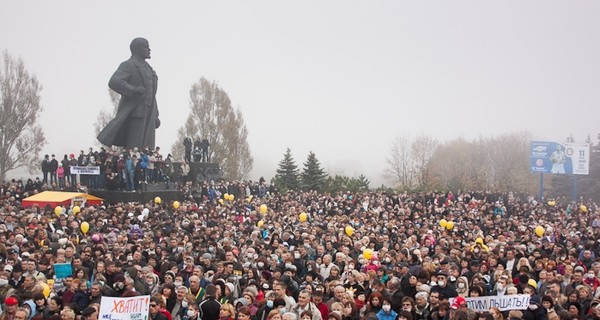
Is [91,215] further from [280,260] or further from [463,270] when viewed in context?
[463,270]

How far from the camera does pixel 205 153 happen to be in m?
36.1

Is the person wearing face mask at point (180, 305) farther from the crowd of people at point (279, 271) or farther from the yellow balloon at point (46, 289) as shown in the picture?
the yellow balloon at point (46, 289)

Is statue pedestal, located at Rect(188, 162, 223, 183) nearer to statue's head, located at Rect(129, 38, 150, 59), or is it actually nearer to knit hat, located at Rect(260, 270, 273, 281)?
statue's head, located at Rect(129, 38, 150, 59)

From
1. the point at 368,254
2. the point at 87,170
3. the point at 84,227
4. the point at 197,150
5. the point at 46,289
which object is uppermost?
the point at 197,150

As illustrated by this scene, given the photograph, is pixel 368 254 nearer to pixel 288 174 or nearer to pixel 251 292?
pixel 251 292

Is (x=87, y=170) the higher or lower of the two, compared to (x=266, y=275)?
higher

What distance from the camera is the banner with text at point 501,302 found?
9.19m

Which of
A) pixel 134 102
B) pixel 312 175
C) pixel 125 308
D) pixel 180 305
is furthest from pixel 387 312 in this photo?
pixel 312 175

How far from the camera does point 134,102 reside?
95.5 ft

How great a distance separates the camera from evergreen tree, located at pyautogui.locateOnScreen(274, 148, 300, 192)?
4469 cm

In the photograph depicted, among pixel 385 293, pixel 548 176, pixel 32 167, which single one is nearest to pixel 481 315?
pixel 385 293

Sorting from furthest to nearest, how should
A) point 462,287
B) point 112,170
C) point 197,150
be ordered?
1. point 197,150
2. point 112,170
3. point 462,287

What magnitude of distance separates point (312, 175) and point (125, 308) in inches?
1448

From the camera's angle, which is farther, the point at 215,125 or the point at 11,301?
the point at 215,125
